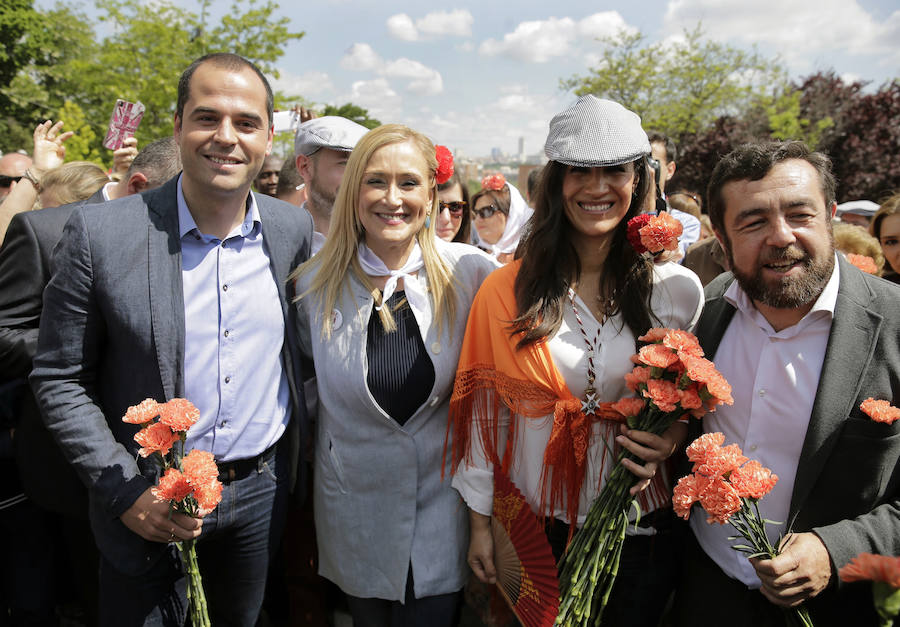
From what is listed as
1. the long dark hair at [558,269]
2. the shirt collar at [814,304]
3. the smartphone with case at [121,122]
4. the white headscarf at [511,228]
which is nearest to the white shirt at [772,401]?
the shirt collar at [814,304]

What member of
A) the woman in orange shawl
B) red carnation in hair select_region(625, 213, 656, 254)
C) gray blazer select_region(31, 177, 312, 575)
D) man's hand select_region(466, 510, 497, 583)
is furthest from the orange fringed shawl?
gray blazer select_region(31, 177, 312, 575)

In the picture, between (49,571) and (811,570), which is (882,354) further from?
(49,571)

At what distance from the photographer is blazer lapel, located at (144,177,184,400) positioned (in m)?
2.02

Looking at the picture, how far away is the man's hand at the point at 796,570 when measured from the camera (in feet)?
5.25

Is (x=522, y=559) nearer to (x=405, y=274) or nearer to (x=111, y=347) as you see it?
(x=405, y=274)

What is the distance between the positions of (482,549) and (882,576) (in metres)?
1.45

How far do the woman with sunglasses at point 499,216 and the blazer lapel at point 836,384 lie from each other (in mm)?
3790

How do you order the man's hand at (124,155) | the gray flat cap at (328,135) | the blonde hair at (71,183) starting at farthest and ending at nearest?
the man's hand at (124,155)
the blonde hair at (71,183)
the gray flat cap at (328,135)

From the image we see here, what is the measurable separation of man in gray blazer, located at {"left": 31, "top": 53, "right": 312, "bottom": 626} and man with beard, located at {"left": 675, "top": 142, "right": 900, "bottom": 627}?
5.84 ft

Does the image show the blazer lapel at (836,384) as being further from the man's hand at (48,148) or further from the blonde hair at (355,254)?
the man's hand at (48,148)

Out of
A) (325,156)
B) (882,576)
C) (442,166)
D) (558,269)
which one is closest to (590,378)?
(558,269)

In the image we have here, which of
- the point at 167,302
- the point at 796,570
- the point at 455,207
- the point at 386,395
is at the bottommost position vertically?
the point at 796,570

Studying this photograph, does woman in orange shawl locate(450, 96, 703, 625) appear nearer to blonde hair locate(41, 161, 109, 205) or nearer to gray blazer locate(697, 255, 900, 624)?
gray blazer locate(697, 255, 900, 624)

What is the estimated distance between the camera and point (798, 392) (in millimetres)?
1851
